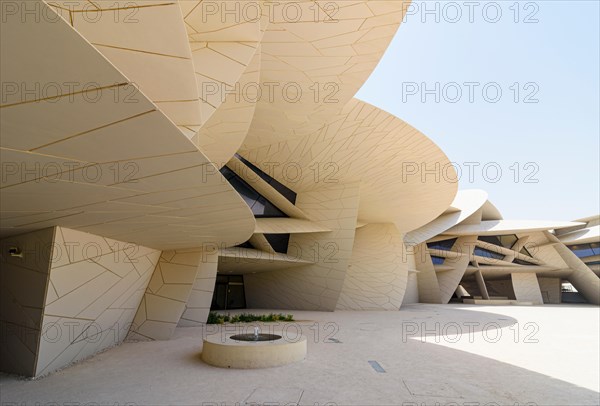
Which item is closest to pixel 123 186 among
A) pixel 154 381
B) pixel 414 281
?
pixel 154 381

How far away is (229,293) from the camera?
24625 mm

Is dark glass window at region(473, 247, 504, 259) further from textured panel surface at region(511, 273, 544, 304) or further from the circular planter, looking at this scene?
the circular planter

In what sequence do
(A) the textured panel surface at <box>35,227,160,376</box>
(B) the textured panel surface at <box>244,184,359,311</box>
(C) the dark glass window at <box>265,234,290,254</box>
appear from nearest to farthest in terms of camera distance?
(A) the textured panel surface at <box>35,227,160,376</box>, (B) the textured panel surface at <box>244,184,359,311</box>, (C) the dark glass window at <box>265,234,290,254</box>

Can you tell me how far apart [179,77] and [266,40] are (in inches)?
155

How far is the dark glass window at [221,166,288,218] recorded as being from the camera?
18953 millimetres

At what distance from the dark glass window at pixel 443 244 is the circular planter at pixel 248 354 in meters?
33.7

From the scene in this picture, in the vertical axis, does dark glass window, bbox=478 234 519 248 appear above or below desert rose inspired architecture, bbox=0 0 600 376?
below

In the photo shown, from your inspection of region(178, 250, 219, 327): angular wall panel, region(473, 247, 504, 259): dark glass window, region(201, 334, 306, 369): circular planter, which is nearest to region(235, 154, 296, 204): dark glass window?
region(178, 250, 219, 327): angular wall panel

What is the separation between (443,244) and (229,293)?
24968 mm

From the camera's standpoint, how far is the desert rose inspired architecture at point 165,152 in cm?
238

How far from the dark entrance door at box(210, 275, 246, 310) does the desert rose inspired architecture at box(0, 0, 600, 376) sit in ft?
17.9

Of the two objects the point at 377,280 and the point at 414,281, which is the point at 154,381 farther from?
the point at 414,281

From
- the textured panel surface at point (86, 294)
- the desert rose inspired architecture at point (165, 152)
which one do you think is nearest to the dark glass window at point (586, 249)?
the desert rose inspired architecture at point (165, 152)

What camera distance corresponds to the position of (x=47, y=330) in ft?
20.6
